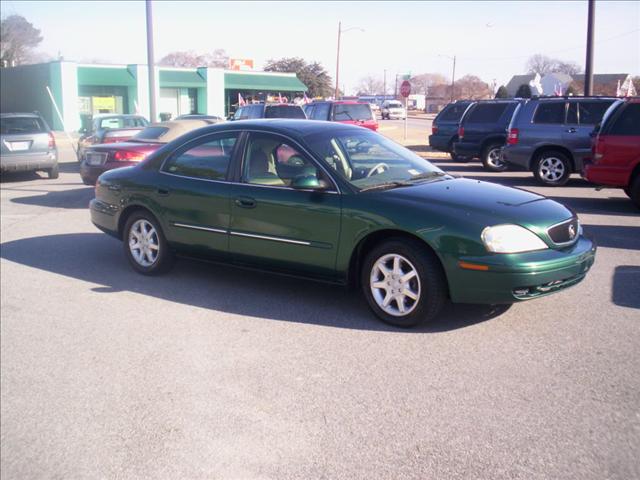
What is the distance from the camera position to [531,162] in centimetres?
1467

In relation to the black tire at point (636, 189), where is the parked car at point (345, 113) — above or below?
above

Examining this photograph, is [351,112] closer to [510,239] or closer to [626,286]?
[626,286]

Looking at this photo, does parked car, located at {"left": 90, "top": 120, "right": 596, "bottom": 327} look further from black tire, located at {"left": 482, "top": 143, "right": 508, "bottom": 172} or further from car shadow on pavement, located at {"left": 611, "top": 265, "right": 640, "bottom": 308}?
black tire, located at {"left": 482, "top": 143, "right": 508, "bottom": 172}

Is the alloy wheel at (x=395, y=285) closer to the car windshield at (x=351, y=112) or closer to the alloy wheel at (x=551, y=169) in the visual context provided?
the alloy wheel at (x=551, y=169)

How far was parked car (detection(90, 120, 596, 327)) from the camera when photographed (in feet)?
17.0

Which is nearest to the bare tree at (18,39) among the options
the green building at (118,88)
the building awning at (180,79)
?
Answer: the green building at (118,88)

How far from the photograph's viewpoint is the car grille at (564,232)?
211 inches

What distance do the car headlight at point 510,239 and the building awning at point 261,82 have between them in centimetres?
4452

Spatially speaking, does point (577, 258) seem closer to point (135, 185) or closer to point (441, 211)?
point (441, 211)

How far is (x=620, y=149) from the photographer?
35.3ft

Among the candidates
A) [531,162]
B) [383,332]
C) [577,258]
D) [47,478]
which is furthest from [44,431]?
[531,162]

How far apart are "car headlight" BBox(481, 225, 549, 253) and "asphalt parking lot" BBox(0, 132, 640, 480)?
69 centimetres

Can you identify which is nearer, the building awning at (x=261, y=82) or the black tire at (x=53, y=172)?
the black tire at (x=53, y=172)

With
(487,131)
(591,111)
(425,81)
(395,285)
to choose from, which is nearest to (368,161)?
(395,285)
